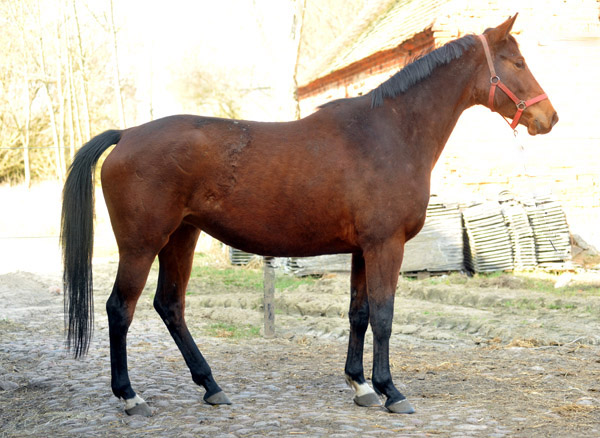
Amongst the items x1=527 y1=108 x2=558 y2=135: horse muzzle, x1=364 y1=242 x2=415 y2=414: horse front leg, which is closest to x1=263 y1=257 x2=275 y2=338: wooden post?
x1=364 y1=242 x2=415 y2=414: horse front leg

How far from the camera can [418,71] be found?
488 centimetres

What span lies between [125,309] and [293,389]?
148cm

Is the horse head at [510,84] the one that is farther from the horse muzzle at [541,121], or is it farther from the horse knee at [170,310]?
the horse knee at [170,310]

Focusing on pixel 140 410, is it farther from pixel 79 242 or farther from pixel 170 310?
pixel 79 242

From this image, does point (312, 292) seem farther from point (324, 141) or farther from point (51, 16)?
point (51, 16)

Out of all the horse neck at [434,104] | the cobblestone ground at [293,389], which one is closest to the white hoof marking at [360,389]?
the cobblestone ground at [293,389]

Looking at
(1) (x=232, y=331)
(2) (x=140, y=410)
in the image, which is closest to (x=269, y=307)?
(1) (x=232, y=331)

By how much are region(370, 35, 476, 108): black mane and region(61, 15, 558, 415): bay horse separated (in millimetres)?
10

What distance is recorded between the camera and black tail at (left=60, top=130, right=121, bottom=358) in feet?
15.1

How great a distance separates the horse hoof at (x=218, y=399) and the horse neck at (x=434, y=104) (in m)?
2.19

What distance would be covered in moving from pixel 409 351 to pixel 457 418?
255 cm

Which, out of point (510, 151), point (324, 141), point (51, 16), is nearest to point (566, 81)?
point (510, 151)

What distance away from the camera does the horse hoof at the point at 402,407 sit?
4438mm

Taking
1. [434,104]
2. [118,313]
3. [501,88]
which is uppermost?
[501,88]
